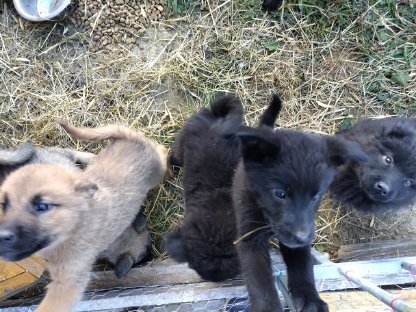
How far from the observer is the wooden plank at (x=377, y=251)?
174 inches

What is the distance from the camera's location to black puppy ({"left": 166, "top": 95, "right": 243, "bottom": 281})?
353 centimetres

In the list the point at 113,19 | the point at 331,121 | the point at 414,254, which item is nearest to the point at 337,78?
the point at 331,121

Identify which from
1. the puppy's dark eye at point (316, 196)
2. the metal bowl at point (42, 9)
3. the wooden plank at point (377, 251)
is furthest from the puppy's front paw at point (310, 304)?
the metal bowl at point (42, 9)

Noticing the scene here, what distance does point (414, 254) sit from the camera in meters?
4.43

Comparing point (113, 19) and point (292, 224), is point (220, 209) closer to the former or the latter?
point (292, 224)

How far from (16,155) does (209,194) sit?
1.40m

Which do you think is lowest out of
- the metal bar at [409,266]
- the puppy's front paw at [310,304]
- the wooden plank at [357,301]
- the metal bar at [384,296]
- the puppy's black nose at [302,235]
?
the wooden plank at [357,301]

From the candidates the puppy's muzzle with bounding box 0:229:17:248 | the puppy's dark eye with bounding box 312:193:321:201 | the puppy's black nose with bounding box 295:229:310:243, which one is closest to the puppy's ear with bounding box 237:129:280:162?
the puppy's dark eye with bounding box 312:193:321:201

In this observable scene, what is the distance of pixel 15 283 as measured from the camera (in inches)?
152

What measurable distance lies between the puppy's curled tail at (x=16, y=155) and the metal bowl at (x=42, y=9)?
1.27 metres

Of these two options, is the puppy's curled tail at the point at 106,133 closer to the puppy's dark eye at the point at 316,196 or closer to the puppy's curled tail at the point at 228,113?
the puppy's curled tail at the point at 228,113

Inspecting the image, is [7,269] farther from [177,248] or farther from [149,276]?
[177,248]

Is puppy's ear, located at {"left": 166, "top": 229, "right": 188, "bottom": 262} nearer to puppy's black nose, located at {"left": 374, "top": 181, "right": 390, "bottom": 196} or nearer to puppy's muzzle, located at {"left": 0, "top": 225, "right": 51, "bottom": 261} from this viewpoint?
puppy's muzzle, located at {"left": 0, "top": 225, "right": 51, "bottom": 261}

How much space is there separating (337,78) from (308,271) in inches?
82.7
